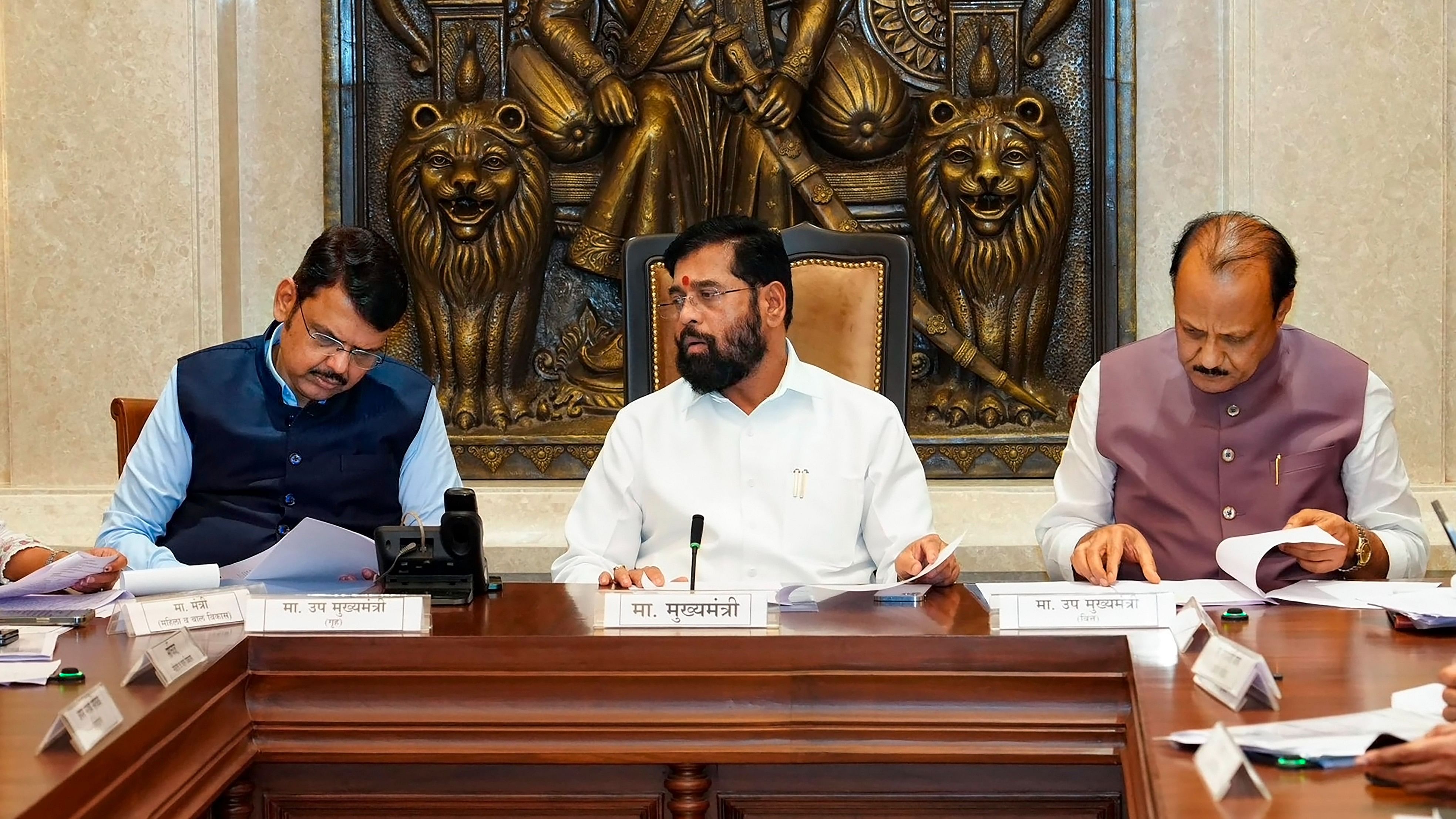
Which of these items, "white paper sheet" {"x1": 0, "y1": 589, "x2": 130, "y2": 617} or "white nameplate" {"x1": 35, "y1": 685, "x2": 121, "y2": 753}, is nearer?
"white nameplate" {"x1": 35, "y1": 685, "x2": 121, "y2": 753}

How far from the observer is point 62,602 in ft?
7.10

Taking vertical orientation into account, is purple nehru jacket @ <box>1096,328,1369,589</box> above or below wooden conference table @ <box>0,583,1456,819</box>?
above

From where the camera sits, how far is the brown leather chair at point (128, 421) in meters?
3.21

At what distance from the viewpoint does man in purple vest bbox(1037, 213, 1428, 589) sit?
8.41 feet

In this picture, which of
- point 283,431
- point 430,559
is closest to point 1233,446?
point 430,559

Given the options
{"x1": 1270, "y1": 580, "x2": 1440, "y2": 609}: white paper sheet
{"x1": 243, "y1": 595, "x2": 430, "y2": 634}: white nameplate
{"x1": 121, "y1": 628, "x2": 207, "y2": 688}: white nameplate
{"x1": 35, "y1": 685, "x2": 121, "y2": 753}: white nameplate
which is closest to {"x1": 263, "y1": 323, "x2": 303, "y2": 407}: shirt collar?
{"x1": 243, "y1": 595, "x2": 430, "y2": 634}: white nameplate

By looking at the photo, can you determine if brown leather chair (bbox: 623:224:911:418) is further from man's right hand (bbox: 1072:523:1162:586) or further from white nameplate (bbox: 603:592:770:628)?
white nameplate (bbox: 603:592:770:628)

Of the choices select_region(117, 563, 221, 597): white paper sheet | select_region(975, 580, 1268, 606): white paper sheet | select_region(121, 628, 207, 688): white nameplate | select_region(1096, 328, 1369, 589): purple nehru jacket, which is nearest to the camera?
select_region(121, 628, 207, 688): white nameplate

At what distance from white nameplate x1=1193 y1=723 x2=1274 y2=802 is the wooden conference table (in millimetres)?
452

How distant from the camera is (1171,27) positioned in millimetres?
5152

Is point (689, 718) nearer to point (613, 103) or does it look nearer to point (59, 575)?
point (59, 575)

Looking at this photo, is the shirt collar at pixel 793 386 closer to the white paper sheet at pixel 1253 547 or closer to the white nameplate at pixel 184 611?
the white paper sheet at pixel 1253 547

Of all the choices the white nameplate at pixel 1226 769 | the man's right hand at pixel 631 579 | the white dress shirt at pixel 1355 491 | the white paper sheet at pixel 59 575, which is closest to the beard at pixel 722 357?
the man's right hand at pixel 631 579

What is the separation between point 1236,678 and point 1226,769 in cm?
33
